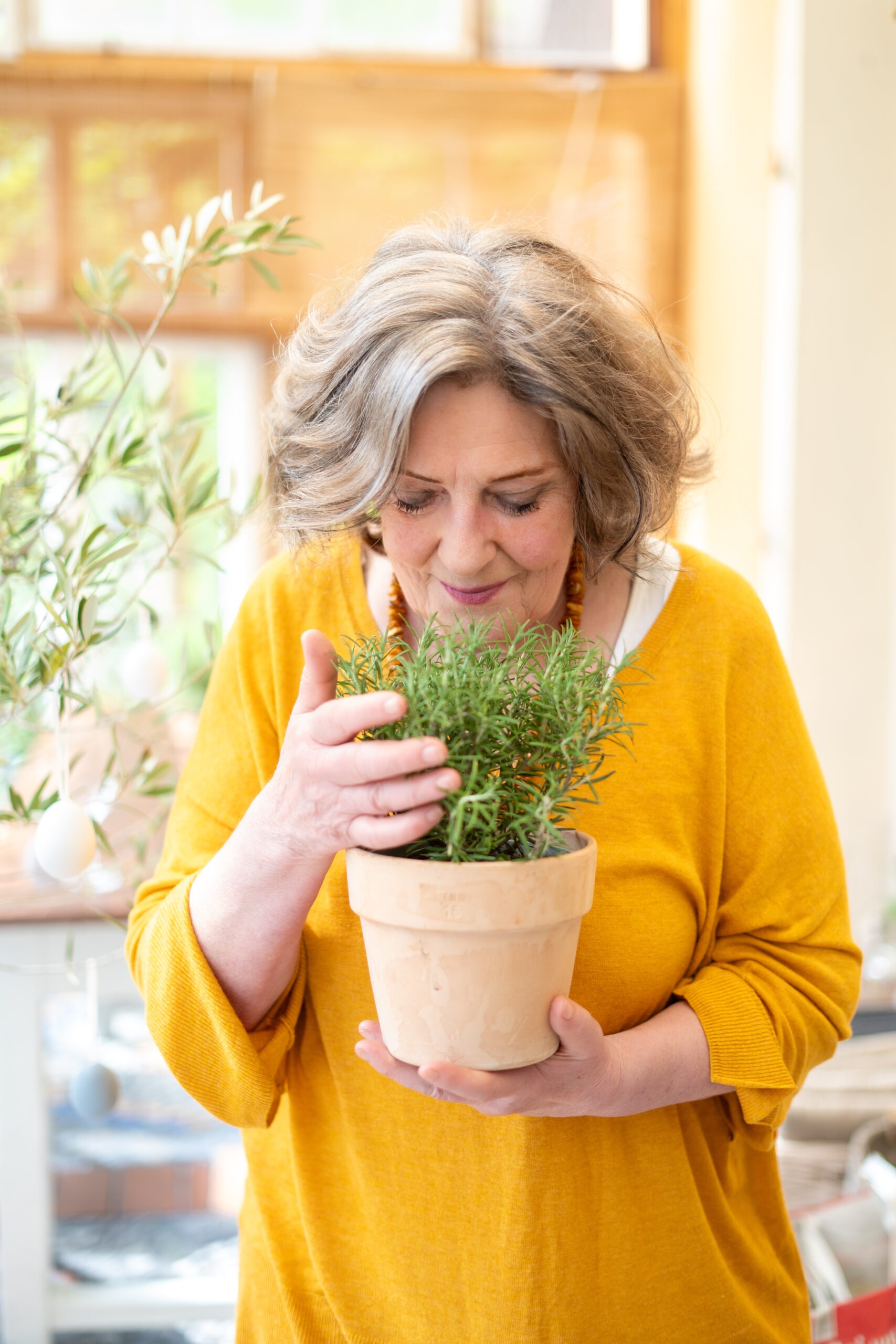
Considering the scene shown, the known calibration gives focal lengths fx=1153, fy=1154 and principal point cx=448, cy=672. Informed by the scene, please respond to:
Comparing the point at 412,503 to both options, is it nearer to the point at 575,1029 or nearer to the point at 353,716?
the point at 353,716

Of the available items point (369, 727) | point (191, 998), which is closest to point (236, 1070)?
point (191, 998)

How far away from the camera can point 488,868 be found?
632 mm

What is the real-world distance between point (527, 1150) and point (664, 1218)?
0.14m

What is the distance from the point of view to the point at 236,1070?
34.8 inches

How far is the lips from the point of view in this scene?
86cm

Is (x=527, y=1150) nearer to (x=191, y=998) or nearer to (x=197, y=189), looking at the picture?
(x=191, y=998)

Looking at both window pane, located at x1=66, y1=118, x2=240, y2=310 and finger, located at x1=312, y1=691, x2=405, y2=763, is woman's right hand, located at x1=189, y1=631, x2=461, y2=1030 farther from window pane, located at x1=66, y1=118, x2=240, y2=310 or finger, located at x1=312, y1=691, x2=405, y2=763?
window pane, located at x1=66, y1=118, x2=240, y2=310

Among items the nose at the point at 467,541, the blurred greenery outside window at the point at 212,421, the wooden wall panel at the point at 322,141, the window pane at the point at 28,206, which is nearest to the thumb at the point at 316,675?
the nose at the point at 467,541

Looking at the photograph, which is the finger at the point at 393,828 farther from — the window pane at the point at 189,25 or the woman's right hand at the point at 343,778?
the window pane at the point at 189,25

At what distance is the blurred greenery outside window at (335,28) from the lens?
3691mm

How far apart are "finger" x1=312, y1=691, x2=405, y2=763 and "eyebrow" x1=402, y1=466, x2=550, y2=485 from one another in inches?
8.4

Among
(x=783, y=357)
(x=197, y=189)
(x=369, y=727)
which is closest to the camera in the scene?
(x=369, y=727)

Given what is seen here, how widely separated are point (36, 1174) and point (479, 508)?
4.63 ft

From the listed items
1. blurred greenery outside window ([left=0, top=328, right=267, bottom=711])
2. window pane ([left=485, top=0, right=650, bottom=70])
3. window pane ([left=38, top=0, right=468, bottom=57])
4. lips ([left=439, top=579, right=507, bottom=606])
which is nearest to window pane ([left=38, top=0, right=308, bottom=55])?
window pane ([left=38, top=0, right=468, bottom=57])
